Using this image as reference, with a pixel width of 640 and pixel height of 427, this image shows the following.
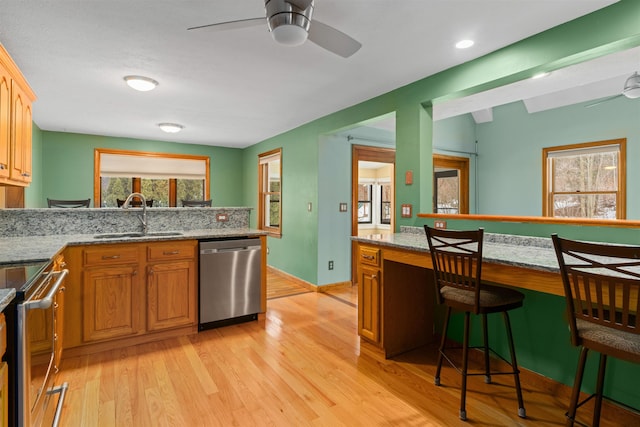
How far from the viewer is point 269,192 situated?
6180 mm

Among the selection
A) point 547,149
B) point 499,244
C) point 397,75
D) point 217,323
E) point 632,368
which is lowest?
point 217,323

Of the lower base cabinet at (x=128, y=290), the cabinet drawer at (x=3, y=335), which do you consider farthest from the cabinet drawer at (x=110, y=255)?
the cabinet drawer at (x=3, y=335)

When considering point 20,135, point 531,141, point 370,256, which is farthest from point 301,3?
point 531,141

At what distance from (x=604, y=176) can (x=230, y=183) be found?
6.10 metres

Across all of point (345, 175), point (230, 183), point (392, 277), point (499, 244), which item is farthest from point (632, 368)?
Result: point (230, 183)

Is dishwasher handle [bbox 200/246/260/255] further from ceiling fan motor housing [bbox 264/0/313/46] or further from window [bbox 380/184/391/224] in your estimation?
window [bbox 380/184/391/224]

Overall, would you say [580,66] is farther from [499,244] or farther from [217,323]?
[217,323]

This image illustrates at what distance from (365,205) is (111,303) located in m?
4.88

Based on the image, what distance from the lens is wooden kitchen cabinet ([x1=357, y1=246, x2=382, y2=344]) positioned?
2627mm

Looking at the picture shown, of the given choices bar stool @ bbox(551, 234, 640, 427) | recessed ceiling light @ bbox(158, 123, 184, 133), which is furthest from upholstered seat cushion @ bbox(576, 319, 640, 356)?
recessed ceiling light @ bbox(158, 123, 184, 133)

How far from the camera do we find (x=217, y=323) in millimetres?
3219

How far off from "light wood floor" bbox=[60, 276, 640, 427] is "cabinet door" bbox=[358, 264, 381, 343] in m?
0.15

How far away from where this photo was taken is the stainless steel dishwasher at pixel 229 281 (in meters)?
3.10

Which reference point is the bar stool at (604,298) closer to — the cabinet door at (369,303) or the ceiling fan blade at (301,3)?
the cabinet door at (369,303)
